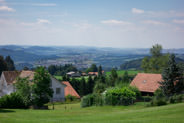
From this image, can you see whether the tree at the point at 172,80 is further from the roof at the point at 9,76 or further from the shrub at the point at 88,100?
the roof at the point at 9,76

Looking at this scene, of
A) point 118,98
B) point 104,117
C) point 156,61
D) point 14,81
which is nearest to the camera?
point 104,117

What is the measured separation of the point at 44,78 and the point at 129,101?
1095cm

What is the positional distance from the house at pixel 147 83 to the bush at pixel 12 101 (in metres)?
24.4

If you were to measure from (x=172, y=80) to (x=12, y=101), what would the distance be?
79.6 ft

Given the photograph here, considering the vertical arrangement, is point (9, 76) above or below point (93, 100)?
above

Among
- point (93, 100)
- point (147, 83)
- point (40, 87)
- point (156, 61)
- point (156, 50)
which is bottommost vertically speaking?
point (93, 100)

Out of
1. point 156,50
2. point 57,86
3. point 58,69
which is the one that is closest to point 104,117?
point 57,86

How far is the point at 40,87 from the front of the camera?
28375 mm

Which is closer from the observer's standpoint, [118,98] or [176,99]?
[176,99]

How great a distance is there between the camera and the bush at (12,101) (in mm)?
26422

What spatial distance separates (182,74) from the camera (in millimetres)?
38281

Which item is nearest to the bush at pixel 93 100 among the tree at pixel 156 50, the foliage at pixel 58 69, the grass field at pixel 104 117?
the grass field at pixel 104 117

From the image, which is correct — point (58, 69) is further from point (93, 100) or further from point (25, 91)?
point (25, 91)

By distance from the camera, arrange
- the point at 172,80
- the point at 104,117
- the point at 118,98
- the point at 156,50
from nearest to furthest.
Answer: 1. the point at 104,117
2. the point at 118,98
3. the point at 172,80
4. the point at 156,50
